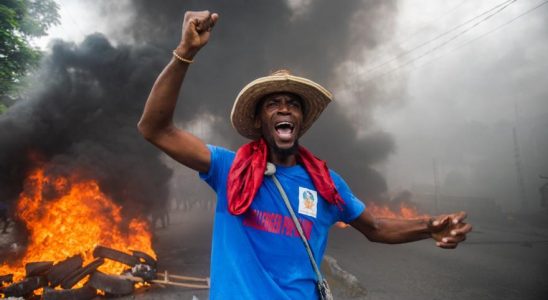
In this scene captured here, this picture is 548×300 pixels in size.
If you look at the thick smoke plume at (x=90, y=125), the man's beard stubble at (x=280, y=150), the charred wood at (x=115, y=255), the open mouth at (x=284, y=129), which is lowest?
the charred wood at (x=115, y=255)

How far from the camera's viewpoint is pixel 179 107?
63.9 feet

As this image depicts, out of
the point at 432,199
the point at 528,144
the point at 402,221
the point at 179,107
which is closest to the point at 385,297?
the point at 402,221

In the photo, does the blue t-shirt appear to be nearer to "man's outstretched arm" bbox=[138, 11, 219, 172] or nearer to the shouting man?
the shouting man

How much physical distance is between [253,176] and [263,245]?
1.31ft

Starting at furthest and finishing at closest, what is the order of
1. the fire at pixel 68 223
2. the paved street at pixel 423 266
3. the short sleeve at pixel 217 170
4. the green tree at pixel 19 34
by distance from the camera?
the green tree at pixel 19 34 → the fire at pixel 68 223 → the paved street at pixel 423 266 → the short sleeve at pixel 217 170

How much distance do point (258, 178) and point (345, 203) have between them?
793mm

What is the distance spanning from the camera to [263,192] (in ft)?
5.66

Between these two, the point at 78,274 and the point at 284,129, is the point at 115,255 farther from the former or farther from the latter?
the point at 284,129

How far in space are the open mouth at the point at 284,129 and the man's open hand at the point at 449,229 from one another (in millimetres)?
1257

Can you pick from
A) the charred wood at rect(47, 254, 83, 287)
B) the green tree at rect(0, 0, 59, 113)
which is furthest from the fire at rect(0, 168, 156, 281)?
the green tree at rect(0, 0, 59, 113)

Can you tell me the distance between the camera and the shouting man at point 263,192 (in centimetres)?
152

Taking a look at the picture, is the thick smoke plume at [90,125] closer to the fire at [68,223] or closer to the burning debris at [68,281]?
the fire at [68,223]

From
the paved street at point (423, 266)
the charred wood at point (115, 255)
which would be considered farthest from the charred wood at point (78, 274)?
the paved street at point (423, 266)

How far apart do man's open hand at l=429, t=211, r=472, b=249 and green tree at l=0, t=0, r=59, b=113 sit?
14964 mm
